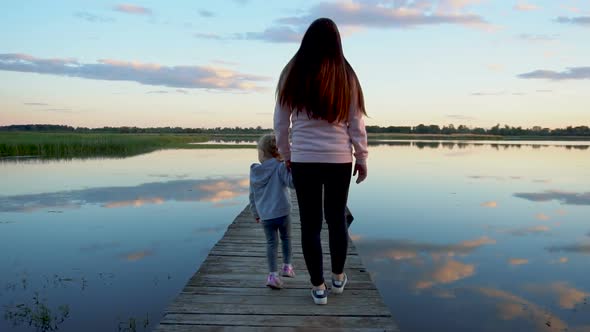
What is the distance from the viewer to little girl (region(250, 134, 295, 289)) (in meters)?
3.54

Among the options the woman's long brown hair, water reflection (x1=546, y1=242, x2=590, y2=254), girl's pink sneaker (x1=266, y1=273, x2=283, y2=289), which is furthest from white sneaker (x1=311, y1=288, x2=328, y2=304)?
water reflection (x1=546, y1=242, x2=590, y2=254)

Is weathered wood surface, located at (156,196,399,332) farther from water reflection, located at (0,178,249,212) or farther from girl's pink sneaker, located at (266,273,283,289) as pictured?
water reflection, located at (0,178,249,212)

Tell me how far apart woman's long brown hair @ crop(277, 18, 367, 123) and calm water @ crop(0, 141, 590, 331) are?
2806 millimetres

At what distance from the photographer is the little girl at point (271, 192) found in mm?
3545

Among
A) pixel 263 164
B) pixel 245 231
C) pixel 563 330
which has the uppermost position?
pixel 263 164

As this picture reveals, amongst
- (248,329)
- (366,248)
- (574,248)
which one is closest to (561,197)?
(574,248)

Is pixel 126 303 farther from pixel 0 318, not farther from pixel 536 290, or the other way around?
pixel 536 290

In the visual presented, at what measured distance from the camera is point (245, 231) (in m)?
6.20

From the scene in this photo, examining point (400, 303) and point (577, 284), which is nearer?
point (400, 303)

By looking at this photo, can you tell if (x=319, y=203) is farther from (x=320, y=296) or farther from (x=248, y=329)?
(x=248, y=329)

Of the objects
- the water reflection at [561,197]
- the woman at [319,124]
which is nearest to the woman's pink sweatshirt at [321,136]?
the woman at [319,124]

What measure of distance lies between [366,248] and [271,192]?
13.5ft

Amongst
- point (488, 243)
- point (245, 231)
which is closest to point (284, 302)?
point (245, 231)

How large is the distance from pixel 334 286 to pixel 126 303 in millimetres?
2680
